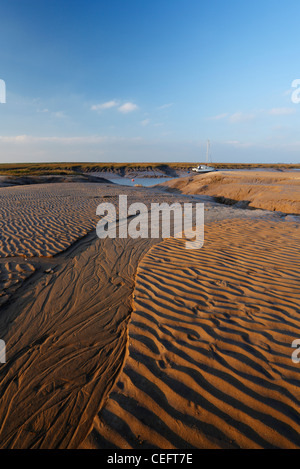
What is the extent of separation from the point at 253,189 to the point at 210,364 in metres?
14.3

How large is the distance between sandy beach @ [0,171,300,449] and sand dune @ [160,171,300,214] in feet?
21.1

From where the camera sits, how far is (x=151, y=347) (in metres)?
2.50

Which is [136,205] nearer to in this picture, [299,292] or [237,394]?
[299,292]

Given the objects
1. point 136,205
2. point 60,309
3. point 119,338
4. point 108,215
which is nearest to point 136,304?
point 119,338

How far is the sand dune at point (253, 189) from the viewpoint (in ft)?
35.6

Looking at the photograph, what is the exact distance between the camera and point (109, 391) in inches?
82.5

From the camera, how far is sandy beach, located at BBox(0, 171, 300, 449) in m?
1.75

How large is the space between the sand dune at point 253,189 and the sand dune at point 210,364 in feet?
25.4
